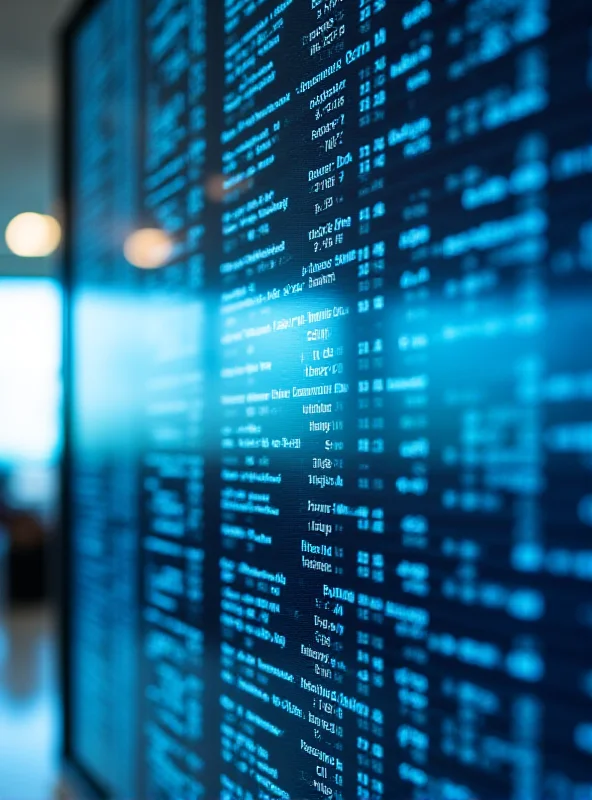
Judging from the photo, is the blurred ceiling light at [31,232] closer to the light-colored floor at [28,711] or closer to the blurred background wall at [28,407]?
the blurred background wall at [28,407]

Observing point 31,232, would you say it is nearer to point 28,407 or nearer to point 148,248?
point 28,407

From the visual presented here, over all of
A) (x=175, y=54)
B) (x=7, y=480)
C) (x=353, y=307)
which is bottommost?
(x=7, y=480)

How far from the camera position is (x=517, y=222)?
1.43 ft

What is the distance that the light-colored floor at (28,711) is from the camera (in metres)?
1.75

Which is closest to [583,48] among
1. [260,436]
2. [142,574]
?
[260,436]

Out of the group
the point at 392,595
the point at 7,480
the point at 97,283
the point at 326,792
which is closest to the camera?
the point at 392,595

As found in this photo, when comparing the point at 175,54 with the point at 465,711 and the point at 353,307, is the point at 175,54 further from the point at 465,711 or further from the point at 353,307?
the point at 465,711

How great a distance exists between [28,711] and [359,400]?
87.8 inches

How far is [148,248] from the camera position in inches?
44.8

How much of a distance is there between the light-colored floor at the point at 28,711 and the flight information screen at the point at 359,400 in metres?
0.63

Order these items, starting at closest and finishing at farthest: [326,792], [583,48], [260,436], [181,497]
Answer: [583,48] < [326,792] < [260,436] < [181,497]

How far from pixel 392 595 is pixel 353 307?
0.61 feet

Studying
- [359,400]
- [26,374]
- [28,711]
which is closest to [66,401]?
[359,400]

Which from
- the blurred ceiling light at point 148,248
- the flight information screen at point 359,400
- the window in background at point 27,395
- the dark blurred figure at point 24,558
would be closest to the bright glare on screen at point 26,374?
the window in background at point 27,395
